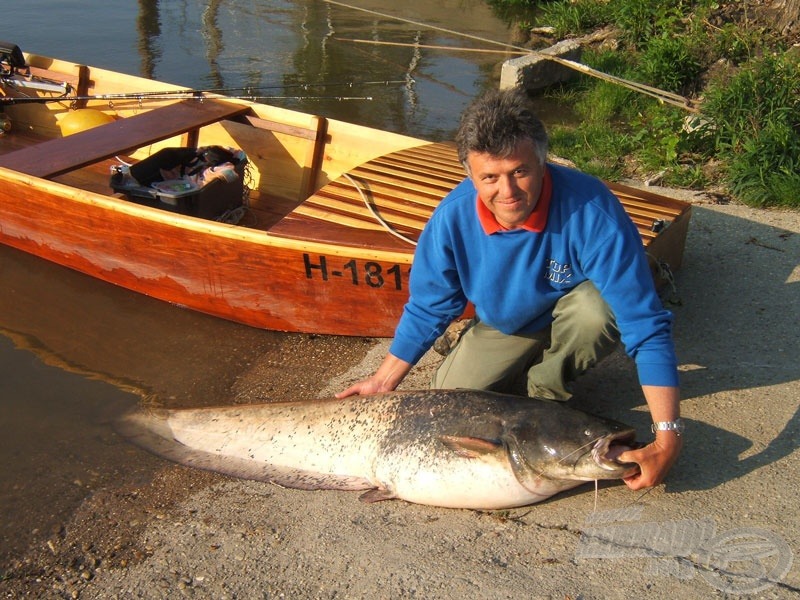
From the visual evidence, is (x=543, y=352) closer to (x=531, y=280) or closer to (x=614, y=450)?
(x=531, y=280)

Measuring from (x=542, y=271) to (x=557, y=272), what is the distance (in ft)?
0.21

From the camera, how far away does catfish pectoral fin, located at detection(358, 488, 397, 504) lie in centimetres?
376

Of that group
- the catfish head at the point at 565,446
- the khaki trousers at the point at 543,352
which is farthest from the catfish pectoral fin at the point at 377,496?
the khaki trousers at the point at 543,352

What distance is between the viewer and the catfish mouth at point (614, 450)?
3277 mm

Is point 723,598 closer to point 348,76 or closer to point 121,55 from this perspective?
point 348,76

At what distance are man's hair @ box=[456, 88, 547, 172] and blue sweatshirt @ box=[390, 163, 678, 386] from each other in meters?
0.38

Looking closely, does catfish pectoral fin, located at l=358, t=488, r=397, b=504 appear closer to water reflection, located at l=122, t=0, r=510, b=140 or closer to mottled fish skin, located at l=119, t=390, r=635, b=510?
mottled fish skin, located at l=119, t=390, r=635, b=510

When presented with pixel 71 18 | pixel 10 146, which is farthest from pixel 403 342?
pixel 71 18

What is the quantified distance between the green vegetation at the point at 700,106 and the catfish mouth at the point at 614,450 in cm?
398

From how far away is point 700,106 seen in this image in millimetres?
7684

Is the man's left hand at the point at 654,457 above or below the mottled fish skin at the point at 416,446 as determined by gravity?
above

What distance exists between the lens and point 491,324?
3.95m

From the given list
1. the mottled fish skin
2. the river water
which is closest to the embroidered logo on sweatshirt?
the mottled fish skin

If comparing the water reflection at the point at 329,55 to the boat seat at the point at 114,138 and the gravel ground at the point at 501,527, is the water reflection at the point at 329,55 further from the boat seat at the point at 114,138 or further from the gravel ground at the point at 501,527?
the gravel ground at the point at 501,527
